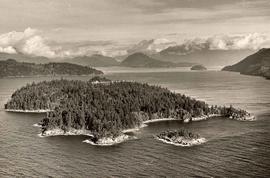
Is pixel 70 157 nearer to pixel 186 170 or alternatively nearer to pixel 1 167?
pixel 1 167

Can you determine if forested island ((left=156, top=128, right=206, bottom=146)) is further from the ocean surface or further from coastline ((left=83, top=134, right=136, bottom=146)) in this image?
coastline ((left=83, top=134, right=136, bottom=146))

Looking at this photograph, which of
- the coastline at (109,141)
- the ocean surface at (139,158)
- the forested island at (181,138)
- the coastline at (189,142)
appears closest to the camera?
the ocean surface at (139,158)

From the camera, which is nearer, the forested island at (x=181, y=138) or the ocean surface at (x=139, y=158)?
the ocean surface at (x=139, y=158)

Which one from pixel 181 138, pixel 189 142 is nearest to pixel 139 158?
pixel 189 142

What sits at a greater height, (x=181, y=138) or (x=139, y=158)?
(x=181, y=138)

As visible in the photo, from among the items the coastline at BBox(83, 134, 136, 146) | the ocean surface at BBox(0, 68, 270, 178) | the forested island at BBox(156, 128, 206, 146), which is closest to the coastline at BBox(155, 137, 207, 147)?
the forested island at BBox(156, 128, 206, 146)

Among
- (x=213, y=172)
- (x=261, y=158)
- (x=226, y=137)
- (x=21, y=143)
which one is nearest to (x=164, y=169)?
(x=213, y=172)

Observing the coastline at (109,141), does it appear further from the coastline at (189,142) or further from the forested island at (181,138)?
the coastline at (189,142)

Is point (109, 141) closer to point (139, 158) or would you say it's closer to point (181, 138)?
point (139, 158)

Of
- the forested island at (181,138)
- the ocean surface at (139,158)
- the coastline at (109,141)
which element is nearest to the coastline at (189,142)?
the forested island at (181,138)
